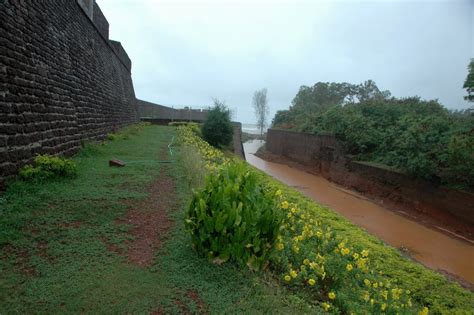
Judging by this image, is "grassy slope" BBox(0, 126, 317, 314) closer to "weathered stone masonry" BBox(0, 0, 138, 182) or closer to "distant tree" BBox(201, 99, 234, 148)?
"weathered stone masonry" BBox(0, 0, 138, 182)

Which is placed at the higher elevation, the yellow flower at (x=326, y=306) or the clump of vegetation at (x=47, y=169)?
the clump of vegetation at (x=47, y=169)

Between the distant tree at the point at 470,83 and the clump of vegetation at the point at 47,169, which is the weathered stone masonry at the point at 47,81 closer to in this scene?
the clump of vegetation at the point at 47,169

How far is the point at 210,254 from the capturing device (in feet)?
9.28

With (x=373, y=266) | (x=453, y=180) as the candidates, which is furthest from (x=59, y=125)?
(x=453, y=180)

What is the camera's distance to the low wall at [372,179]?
10268 millimetres

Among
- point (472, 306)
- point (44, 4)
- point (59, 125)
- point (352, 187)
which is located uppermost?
point (44, 4)

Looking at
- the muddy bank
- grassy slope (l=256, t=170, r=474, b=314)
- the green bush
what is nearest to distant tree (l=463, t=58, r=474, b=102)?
the muddy bank

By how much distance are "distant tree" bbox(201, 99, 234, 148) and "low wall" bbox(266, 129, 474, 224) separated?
653 cm

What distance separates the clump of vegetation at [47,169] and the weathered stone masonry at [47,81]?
4.9 inches

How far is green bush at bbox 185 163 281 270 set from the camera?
2.76 metres

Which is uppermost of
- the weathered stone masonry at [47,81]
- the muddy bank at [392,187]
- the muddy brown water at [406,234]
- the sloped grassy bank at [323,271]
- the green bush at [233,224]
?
the weathered stone masonry at [47,81]

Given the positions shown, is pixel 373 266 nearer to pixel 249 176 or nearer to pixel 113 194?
pixel 249 176

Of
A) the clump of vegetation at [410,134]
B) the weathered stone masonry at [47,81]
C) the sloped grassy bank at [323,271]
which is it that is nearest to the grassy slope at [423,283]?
the sloped grassy bank at [323,271]

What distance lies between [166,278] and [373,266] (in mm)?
3393
